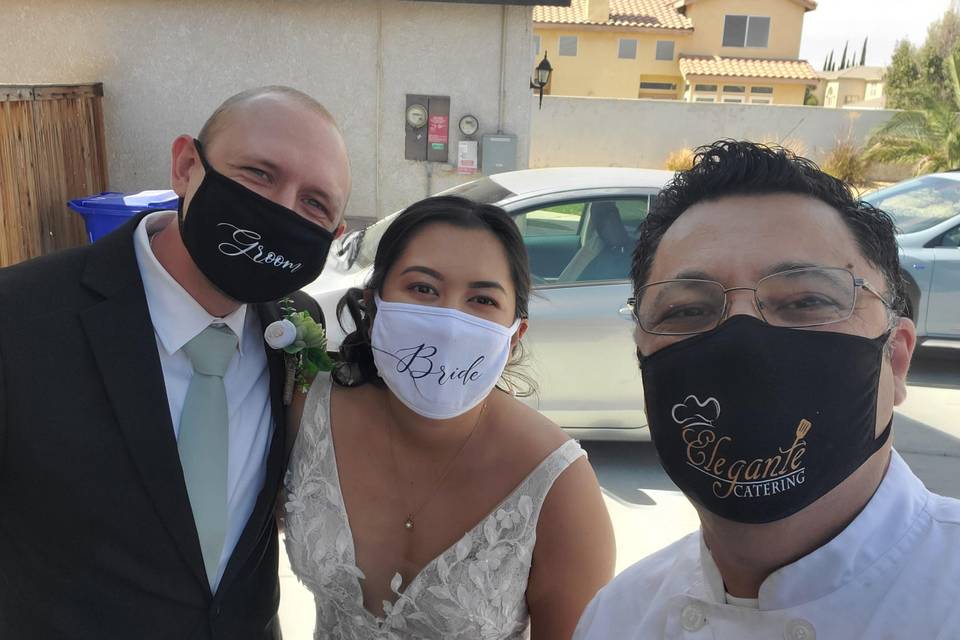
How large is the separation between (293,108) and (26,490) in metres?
1.01

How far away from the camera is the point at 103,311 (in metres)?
1.67

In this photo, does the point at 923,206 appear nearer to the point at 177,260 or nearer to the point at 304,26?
the point at 304,26

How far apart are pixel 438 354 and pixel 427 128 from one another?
7.03m

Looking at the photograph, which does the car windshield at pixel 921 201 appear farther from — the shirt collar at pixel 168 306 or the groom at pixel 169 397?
the shirt collar at pixel 168 306

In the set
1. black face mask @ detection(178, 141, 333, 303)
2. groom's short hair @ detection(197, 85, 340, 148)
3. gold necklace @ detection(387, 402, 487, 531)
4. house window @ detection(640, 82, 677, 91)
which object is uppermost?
house window @ detection(640, 82, 677, 91)

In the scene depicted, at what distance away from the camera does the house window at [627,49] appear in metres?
35.9

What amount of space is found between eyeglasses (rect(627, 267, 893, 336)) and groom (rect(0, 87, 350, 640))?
1008mm

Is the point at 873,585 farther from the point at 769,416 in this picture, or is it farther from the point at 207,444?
the point at 207,444

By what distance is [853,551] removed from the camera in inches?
44.6

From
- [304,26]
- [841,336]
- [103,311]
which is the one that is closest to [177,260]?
[103,311]

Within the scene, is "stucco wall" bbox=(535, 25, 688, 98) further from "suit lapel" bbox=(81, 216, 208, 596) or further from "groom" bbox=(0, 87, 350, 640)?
"suit lapel" bbox=(81, 216, 208, 596)

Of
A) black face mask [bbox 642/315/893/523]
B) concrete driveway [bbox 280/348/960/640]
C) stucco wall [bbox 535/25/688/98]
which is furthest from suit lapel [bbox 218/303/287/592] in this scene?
stucco wall [bbox 535/25/688/98]

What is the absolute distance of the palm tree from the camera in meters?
17.6

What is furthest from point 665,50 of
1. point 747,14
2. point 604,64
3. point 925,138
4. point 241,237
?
point 241,237
